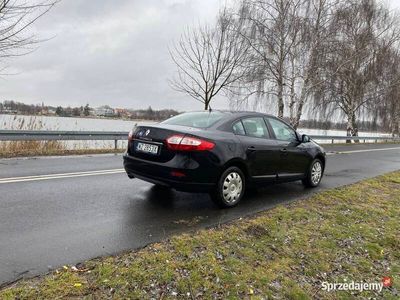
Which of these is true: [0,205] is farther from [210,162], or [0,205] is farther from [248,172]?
[248,172]

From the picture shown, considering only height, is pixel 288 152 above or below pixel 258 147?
below

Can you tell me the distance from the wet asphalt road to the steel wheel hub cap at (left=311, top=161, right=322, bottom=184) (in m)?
0.23

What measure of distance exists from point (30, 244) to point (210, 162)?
2.56 meters

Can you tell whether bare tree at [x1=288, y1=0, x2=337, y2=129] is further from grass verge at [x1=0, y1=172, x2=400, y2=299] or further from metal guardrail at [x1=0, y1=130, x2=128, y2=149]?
grass verge at [x1=0, y1=172, x2=400, y2=299]

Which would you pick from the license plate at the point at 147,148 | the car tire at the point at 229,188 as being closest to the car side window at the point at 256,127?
the car tire at the point at 229,188

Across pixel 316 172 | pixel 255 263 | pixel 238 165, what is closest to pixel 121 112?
pixel 316 172

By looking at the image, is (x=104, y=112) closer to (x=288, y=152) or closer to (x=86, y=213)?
(x=288, y=152)

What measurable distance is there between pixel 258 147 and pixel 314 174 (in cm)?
245

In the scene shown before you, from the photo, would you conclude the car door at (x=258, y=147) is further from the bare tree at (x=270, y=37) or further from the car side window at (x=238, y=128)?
the bare tree at (x=270, y=37)

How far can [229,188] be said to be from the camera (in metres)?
5.65

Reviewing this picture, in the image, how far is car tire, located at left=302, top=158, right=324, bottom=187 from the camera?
7684 mm

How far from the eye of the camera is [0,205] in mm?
5020

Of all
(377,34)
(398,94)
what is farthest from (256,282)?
(398,94)

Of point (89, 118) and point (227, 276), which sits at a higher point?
point (89, 118)
